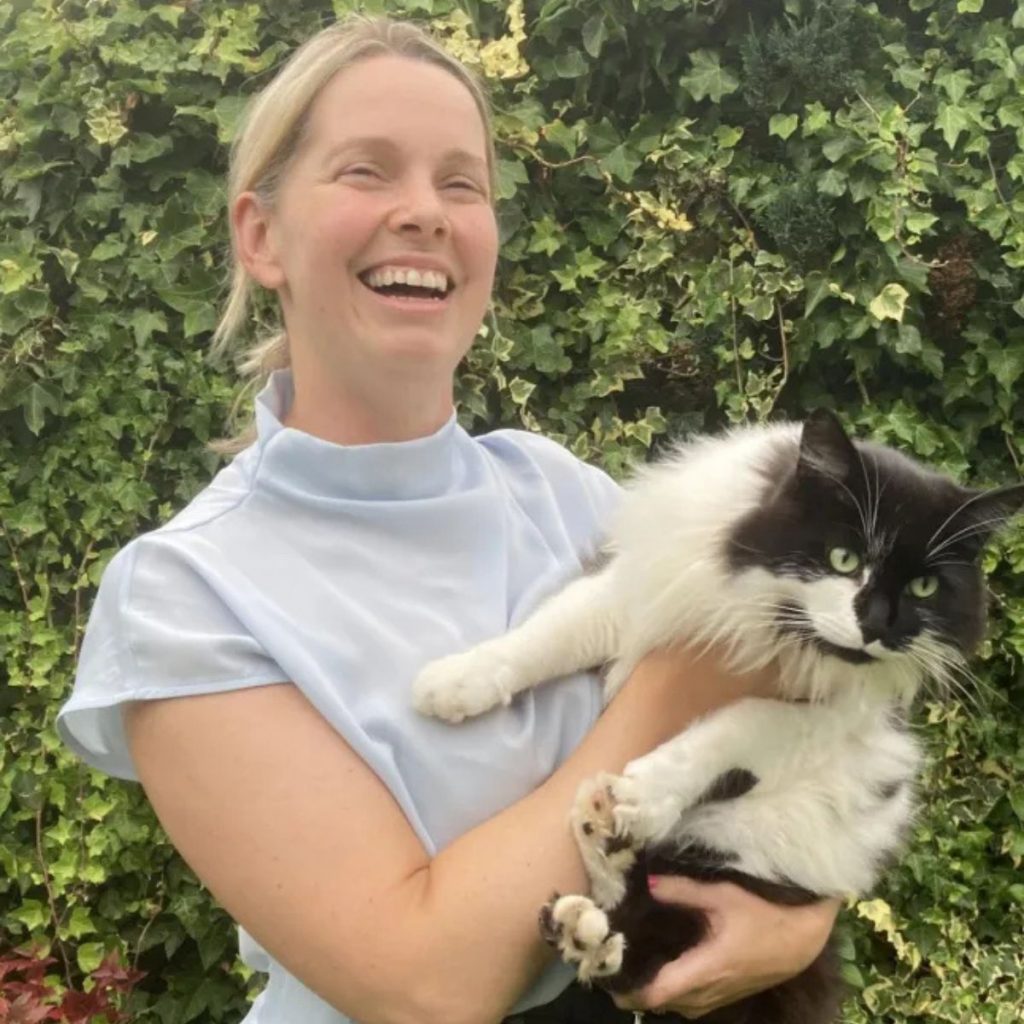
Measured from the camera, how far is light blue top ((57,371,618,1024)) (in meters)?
1.24

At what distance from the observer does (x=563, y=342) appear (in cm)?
277

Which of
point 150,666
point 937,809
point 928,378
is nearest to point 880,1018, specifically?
point 937,809

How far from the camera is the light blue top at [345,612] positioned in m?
1.24

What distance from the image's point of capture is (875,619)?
1.41 meters

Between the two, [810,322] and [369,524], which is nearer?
[369,524]

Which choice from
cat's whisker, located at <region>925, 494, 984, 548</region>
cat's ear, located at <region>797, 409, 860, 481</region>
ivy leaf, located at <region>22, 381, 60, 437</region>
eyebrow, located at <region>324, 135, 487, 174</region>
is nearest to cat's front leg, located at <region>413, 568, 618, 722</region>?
cat's ear, located at <region>797, 409, 860, 481</region>

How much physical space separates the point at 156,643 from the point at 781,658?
83 cm

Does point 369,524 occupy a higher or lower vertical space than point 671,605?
higher

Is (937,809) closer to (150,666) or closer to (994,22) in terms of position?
(994,22)

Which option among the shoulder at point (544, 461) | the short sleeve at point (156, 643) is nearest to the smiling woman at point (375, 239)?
the shoulder at point (544, 461)

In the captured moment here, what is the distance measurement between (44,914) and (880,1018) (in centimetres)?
214

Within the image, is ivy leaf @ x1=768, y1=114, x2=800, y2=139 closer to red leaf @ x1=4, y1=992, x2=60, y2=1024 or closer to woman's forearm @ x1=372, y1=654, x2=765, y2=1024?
woman's forearm @ x1=372, y1=654, x2=765, y2=1024

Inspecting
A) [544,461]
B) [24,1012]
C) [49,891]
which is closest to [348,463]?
[544,461]

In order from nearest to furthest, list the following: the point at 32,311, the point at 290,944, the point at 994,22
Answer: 1. the point at 290,944
2. the point at 994,22
3. the point at 32,311
